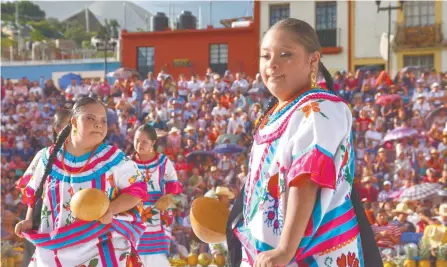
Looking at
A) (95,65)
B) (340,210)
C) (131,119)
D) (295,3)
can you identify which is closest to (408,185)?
(131,119)

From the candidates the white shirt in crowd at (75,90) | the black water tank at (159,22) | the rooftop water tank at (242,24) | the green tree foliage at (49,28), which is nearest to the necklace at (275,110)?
the white shirt in crowd at (75,90)

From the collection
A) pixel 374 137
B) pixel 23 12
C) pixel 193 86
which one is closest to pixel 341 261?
pixel 374 137

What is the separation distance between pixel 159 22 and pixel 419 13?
11.1 meters

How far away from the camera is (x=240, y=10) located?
32.5 meters

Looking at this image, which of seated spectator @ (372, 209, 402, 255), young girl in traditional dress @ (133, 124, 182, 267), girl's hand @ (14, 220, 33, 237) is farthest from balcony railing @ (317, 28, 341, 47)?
girl's hand @ (14, 220, 33, 237)

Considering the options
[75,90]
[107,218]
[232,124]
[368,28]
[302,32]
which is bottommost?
[232,124]

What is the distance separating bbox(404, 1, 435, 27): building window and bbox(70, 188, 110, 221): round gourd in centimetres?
2522

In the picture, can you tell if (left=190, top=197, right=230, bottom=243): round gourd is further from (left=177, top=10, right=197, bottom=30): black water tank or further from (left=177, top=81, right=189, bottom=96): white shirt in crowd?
(left=177, top=10, right=197, bottom=30): black water tank

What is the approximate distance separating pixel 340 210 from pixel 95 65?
33.2 m

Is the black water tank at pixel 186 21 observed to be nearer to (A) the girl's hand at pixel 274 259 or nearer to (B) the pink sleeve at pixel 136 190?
(B) the pink sleeve at pixel 136 190

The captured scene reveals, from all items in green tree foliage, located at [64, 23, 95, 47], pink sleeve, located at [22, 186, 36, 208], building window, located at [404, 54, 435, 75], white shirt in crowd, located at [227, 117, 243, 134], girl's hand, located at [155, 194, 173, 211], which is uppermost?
green tree foliage, located at [64, 23, 95, 47]

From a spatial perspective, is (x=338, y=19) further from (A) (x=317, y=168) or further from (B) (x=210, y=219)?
(A) (x=317, y=168)

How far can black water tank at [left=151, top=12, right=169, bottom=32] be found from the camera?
109 ft

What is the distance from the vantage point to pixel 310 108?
3057 millimetres
